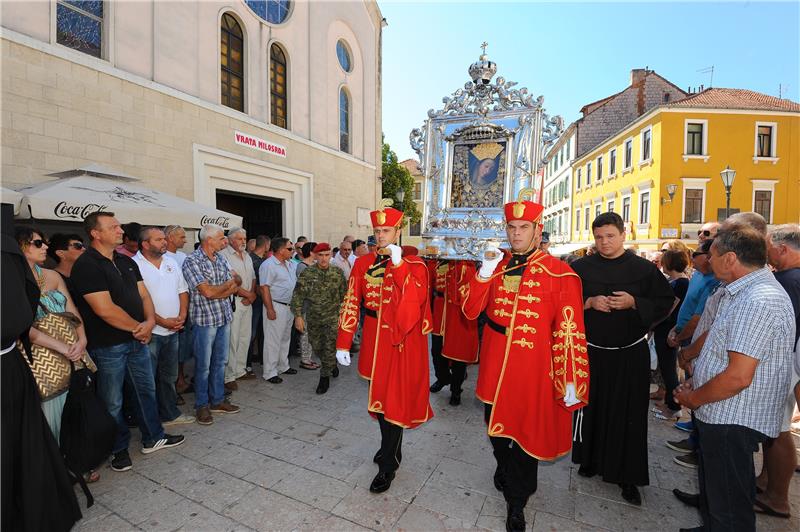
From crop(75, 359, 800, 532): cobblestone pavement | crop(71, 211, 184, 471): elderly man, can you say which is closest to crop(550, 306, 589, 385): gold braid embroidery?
crop(75, 359, 800, 532): cobblestone pavement

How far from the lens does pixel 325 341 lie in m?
5.71

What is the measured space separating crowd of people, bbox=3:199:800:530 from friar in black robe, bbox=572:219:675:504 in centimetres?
1

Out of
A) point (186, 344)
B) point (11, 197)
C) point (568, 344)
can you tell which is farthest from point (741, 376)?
point (11, 197)

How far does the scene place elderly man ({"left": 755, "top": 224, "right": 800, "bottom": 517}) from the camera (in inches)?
112

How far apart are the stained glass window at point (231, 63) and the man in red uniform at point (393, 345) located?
9.00 m

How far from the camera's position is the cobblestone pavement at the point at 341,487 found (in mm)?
2857

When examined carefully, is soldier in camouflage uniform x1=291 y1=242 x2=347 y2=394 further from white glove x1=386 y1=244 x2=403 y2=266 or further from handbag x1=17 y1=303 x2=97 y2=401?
handbag x1=17 y1=303 x2=97 y2=401

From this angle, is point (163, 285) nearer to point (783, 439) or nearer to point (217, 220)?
point (217, 220)

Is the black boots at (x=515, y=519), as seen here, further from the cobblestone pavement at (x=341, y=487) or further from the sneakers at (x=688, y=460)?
the sneakers at (x=688, y=460)

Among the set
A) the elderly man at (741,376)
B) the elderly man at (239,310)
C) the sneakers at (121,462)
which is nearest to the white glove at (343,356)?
the sneakers at (121,462)

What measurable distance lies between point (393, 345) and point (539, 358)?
1.09m

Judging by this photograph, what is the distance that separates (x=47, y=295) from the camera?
119 inches

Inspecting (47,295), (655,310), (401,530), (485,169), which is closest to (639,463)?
(655,310)

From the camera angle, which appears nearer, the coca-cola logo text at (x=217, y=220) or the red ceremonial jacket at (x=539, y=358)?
the red ceremonial jacket at (x=539, y=358)
